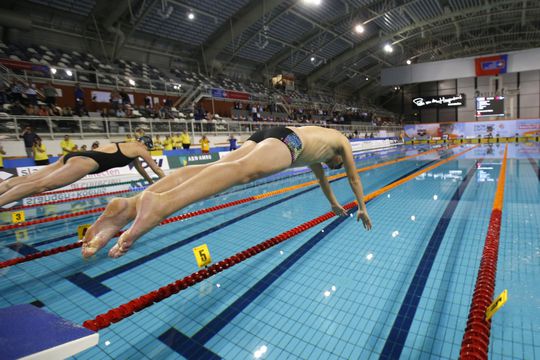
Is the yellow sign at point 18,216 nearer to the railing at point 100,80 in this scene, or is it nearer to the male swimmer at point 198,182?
the male swimmer at point 198,182

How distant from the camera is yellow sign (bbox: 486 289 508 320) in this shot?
5.16 feet

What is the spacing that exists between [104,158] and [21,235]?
5.67 ft

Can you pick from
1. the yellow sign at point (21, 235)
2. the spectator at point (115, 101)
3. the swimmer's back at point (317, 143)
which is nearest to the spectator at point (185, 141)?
the spectator at point (115, 101)

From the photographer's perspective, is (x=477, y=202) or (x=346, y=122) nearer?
(x=477, y=202)

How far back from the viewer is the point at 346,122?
25.0 metres

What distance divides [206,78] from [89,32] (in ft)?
22.1

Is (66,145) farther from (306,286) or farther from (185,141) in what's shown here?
(306,286)

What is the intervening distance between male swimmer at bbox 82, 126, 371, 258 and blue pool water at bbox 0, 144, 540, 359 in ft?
2.61

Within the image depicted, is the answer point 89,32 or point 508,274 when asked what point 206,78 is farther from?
point 508,274

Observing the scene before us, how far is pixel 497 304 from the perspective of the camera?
159cm

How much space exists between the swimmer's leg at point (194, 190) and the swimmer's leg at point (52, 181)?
2403 millimetres

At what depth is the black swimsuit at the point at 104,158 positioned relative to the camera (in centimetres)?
372

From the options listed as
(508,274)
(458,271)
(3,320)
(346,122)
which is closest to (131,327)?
(3,320)

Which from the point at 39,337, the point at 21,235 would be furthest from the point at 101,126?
the point at 39,337
